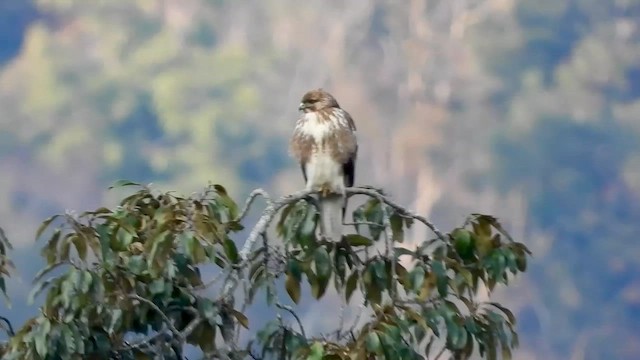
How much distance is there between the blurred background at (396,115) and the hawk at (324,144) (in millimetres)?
1432

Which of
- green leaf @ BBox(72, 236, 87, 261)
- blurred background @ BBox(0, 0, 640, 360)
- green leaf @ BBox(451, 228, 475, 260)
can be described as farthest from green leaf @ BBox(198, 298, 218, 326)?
blurred background @ BBox(0, 0, 640, 360)

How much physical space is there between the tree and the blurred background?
7.39 ft

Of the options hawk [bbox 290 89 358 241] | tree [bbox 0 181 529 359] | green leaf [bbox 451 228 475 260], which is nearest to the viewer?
tree [bbox 0 181 529 359]

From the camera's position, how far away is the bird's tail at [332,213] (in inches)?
123

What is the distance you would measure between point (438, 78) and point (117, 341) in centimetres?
280

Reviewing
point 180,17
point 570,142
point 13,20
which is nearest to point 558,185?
point 570,142

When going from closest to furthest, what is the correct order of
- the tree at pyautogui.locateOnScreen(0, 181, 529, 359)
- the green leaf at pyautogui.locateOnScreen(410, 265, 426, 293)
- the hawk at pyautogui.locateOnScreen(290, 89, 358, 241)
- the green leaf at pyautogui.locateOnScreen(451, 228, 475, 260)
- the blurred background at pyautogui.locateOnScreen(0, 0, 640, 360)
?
1. the tree at pyautogui.locateOnScreen(0, 181, 529, 359)
2. the green leaf at pyautogui.locateOnScreen(410, 265, 426, 293)
3. the green leaf at pyautogui.locateOnScreen(451, 228, 475, 260)
4. the hawk at pyautogui.locateOnScreen(290, 89, 358, 241)
5. the blurred background at pyautogui.locateOnScreen(0, 0, 640, 360)

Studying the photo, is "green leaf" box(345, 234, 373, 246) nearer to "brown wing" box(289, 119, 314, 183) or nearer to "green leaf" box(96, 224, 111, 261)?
"green leaf" box(96, 224, 111, 261)

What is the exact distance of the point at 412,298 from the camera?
257 cm

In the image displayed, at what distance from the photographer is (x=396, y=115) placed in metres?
5.12

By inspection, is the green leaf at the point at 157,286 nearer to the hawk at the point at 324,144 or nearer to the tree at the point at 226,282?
the tree at the point at 226,282

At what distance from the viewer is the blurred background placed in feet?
16.5

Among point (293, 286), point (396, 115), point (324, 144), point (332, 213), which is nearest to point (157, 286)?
point (293, 286)

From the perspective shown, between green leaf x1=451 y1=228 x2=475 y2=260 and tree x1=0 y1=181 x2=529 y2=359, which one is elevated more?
green leaf x1=451 y1=228 x2=475 y2=260
